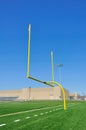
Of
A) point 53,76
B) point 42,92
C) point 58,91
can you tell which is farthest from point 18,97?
point 53,76

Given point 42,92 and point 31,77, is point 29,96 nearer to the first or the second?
point 42,92

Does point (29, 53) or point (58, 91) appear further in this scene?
point (58, 91)

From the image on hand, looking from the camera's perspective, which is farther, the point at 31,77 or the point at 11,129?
the point at 31,77

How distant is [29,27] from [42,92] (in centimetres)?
8364

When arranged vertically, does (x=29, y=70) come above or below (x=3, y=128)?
above

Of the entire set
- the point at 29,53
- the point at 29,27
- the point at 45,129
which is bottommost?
the point at 45,129

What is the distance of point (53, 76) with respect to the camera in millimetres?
17016

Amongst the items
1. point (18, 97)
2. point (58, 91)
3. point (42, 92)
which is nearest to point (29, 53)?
point (58, 91)

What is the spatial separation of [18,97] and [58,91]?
2258cm

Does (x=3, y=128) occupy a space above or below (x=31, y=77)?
below

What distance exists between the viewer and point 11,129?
178 inches

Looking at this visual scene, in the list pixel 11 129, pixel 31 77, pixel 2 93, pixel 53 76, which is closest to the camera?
pixel 11 129

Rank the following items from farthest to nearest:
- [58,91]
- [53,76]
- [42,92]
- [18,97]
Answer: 1. [18,97]
2. [42,92]
3. [58,91]
4. [53,76]

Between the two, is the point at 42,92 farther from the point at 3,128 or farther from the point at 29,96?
the point at 3,128
